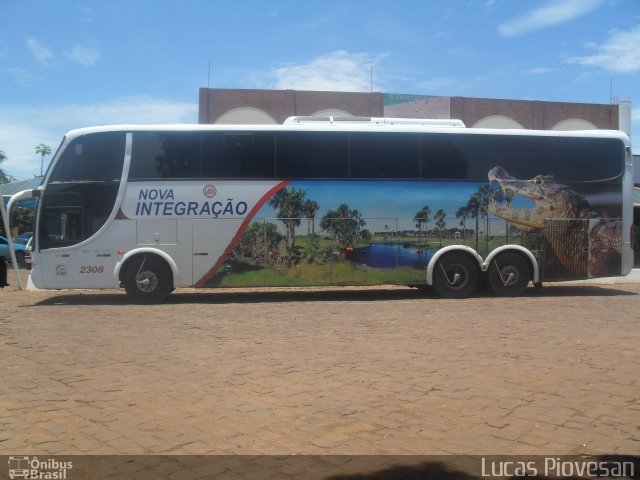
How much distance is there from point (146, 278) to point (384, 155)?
6.15 metres

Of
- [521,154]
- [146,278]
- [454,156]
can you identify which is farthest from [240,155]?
[521,154]

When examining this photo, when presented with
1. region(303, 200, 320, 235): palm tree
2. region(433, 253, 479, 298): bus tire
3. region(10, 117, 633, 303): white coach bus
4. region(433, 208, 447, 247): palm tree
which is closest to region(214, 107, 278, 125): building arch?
region(10, 117, 633, 303): white coach bus

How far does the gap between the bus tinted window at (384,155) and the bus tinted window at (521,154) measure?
6.32ft

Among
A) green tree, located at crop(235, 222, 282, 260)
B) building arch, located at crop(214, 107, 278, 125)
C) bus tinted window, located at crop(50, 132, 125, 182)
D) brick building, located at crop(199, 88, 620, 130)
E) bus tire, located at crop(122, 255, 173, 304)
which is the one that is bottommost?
bus tire, located at crop(122, 255, 173, 304)

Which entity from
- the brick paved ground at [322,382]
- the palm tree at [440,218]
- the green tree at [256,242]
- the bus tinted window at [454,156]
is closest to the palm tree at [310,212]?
the green tree at [256,242]

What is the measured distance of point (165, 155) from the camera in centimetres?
1280

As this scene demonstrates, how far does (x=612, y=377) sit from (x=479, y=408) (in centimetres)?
201

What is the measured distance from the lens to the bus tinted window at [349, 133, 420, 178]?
13.2 meters

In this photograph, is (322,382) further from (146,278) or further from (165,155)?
(165,155)

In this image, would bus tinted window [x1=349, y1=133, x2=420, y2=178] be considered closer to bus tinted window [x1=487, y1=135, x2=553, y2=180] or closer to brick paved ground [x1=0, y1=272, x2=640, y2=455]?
bus tinted window [x1=487, y1=135, x2=553, y2=180]

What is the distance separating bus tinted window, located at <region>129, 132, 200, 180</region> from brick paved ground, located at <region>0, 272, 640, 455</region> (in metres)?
3.34

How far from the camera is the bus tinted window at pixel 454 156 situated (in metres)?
13.4

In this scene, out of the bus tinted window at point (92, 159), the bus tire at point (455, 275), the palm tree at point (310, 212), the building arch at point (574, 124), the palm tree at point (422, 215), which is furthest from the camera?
the building arch at point (574, 124)

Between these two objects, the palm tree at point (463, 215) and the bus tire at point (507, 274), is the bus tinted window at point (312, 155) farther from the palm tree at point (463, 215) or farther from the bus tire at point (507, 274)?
the bus tire at point (507, 274)
